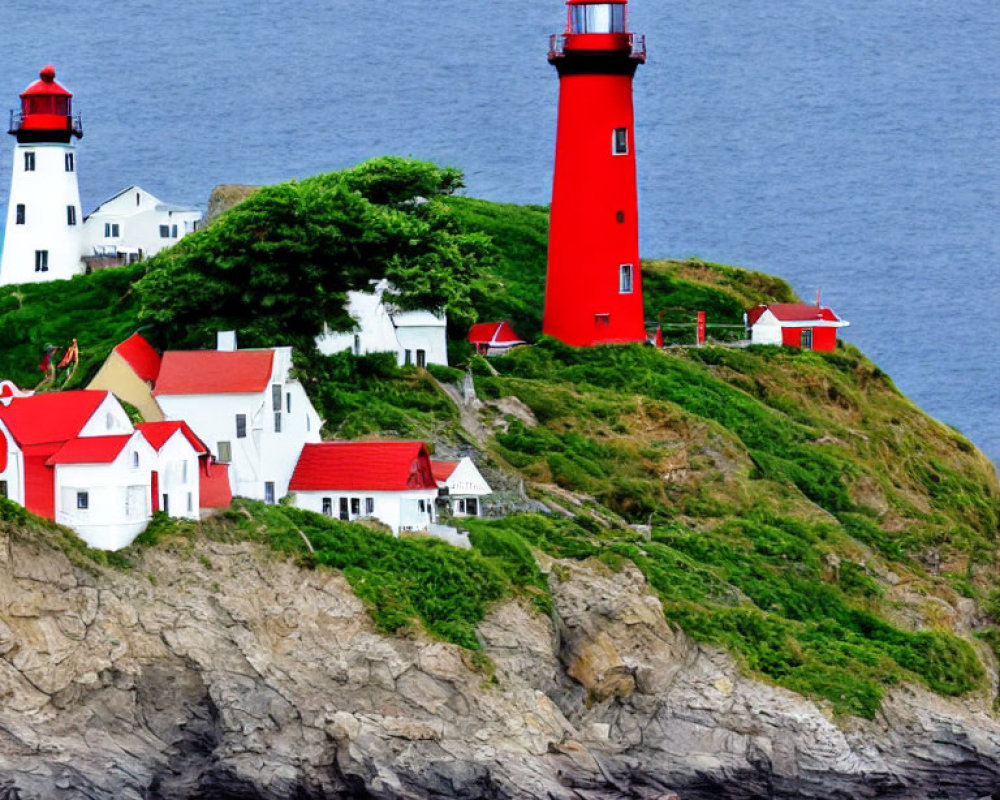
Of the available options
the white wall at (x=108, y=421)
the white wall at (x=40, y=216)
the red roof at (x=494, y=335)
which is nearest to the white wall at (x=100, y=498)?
the white wall at (x=108, y=421)

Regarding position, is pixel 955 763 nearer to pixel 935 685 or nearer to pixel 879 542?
pixel 935 685

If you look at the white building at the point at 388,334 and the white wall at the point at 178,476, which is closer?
the white wall at the point at 178,476

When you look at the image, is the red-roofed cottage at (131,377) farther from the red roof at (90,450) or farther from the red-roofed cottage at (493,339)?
the red-roofed cottage at (493,339)

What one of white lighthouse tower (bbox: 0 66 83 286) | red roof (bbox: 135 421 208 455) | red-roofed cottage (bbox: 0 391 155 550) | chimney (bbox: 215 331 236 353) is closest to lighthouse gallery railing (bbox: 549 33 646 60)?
white lighthouse tower (bbox: 0 66 83 286)

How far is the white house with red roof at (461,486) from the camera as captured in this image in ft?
244

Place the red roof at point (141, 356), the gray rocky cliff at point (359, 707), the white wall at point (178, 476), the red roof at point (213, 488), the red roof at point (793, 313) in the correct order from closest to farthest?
the gray rocky cliff at point (359, 707), the white wall at point (178, 476), the red roof at point (213, 488), the red roof at point (141, 356), the red roof at point (793, 313)

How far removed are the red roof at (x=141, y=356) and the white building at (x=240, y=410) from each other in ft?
6.16

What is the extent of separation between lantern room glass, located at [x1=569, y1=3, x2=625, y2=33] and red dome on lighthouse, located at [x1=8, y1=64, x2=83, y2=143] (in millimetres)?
13059

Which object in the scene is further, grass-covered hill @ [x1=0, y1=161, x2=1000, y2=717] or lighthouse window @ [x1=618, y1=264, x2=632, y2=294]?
lighthouse window @ [x1=618, y1=264, x2=632, y2=294]

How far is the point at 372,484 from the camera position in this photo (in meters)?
72.2

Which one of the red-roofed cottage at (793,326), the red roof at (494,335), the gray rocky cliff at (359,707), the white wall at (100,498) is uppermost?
the red-roofed cottage at (793,326)

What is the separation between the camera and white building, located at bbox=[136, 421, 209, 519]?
68250 millimetres

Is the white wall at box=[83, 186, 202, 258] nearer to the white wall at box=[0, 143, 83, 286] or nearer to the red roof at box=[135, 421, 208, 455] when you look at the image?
the white wall at box=[0, 143, 83, 286]

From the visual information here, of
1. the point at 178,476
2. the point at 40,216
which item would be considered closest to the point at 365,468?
the point at 178,476
